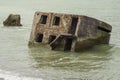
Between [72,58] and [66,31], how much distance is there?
207 centimetres

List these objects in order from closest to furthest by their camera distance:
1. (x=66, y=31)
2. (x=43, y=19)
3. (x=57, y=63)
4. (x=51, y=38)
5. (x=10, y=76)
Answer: (x=10, y=76)
(x=57, y=63)
(x=66, y=31)
(x=51, y=38)
(x=43, y=19)

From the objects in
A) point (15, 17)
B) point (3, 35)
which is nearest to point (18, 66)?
point (3, 35)

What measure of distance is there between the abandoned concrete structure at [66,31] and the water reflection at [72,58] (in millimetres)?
461

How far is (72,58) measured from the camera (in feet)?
63.3

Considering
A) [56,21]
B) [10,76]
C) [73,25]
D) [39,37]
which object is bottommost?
[10,76]

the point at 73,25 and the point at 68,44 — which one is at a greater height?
the point at 73,25

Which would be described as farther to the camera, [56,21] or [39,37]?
[39,37]

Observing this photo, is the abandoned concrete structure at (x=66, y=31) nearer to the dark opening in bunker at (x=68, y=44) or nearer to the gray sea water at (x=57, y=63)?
the dark opening in bunker at (x=68, y=44)

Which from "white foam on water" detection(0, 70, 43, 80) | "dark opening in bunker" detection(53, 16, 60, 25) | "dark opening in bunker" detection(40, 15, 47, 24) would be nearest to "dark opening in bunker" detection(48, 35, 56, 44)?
"dark opening in bunker" detection(53, 16, 60, 25)

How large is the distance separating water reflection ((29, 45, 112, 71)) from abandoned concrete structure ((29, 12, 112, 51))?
18.2 inches

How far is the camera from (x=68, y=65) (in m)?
17.6

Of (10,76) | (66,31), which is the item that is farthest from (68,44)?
(10,76)

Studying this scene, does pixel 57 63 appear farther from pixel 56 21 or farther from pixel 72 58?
pixel 56 21

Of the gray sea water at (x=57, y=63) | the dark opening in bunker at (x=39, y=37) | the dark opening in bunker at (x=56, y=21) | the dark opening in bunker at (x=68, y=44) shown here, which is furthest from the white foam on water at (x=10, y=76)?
the dark opening in bunker at (x=39, y=37)
